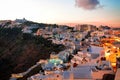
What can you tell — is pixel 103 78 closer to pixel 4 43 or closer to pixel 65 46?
pixel 65 46

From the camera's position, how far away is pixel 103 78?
28.0ft

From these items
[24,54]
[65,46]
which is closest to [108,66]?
[24,54]

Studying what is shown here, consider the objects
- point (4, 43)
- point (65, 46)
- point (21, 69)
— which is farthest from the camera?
point (4, 43)

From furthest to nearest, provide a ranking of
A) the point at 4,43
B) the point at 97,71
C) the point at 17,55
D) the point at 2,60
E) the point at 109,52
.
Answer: the point at 4,43, the point at 17,55, the point at 2,60, the point at 109,52, the point at 97,71

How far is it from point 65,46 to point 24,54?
14.3 ft

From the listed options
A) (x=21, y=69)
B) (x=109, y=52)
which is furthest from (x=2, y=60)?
(x=109, y=52)

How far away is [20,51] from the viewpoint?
25688 mm

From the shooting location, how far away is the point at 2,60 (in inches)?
867

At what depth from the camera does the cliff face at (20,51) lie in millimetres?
19372

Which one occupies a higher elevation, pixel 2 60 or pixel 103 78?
pixel 103 78

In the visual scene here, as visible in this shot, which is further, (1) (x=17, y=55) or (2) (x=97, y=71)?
(1) (x=17, y=55)

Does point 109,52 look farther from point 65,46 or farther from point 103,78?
point 65,46

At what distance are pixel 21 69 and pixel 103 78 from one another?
435 inches

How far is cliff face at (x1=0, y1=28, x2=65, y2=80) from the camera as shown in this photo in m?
19.4
